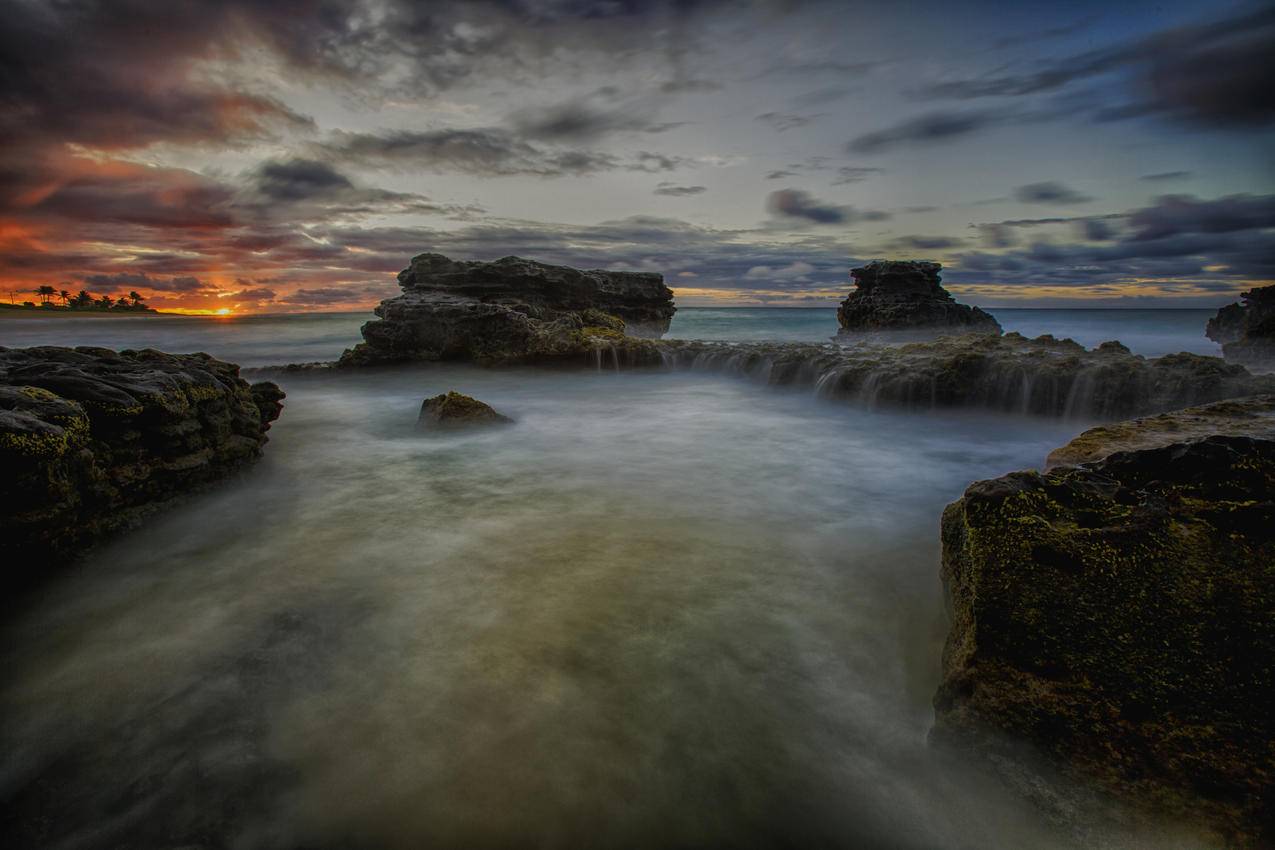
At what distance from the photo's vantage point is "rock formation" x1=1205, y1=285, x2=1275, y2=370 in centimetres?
1396

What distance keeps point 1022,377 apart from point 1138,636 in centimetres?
973

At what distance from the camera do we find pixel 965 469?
6.96m

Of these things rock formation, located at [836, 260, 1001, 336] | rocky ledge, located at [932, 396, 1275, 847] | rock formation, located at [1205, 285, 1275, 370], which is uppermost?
rock formation, located at [836, 260, 1001, 336]

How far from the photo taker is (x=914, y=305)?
27.9 metres

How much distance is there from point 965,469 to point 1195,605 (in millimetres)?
5461

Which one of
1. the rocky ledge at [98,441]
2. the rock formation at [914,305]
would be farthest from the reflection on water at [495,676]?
the rock formation at [914,305]

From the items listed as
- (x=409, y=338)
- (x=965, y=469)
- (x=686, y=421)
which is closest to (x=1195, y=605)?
(x=965, y=469)

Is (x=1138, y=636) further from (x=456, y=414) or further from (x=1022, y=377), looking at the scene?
(x=1022, y=377)

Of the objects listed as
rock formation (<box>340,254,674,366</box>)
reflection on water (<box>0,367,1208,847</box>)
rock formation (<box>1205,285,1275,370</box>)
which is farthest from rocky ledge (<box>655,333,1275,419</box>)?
rock formation (<box>1205,285,1275,370</box>)

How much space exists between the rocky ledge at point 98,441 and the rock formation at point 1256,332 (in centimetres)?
2178

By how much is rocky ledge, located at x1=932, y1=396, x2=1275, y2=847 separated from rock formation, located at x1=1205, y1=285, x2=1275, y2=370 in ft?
57.6

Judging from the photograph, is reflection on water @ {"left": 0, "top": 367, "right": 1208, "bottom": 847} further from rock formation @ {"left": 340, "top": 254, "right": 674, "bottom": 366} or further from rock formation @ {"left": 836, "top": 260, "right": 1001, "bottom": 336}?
rock formation @ {"left": 836, "top": 260, "right": 1001, "bottom": 336}

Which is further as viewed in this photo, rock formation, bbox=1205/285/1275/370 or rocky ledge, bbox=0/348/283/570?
rock formation, bbox=1205/285/1275/370

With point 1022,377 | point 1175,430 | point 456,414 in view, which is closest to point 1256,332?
point 1022,377
